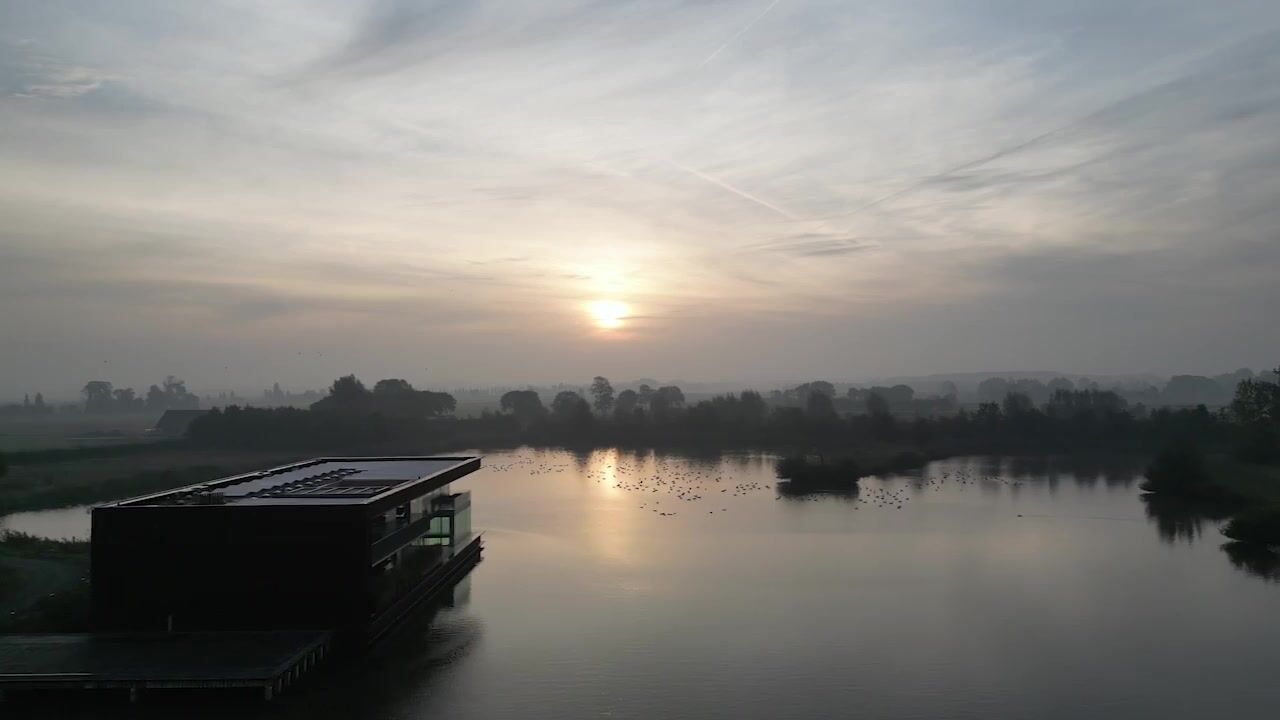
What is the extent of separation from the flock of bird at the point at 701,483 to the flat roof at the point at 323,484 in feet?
34.7

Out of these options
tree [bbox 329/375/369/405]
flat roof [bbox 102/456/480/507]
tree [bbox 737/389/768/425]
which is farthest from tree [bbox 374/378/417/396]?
flat roof [bbox 102/456/480/507]

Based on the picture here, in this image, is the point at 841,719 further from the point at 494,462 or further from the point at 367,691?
the point at 494,462

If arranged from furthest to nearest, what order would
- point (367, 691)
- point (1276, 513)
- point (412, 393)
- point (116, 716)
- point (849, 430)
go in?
point (412, 393)
point (849, 430)
point (1276, 513)
point (367, 691)
point (116, 716)

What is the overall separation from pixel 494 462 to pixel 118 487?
67.5 feet

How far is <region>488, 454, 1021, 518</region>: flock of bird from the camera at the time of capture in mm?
33794

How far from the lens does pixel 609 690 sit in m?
12.6

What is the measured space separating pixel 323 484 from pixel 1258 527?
82.5 ft

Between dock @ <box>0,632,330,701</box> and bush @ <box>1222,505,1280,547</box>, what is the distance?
24.8 m

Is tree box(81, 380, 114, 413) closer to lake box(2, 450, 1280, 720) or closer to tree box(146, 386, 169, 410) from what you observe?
tree box(146, 386, 169, 410)

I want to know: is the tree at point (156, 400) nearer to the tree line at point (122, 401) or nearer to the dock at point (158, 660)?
the tree line at point (122, 401)

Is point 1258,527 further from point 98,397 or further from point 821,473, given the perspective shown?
point 98,397

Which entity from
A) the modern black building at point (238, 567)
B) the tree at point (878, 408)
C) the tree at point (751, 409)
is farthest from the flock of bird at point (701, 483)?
the tree at point (751, 409)

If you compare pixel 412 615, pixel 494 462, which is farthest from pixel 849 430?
pixel 412 615

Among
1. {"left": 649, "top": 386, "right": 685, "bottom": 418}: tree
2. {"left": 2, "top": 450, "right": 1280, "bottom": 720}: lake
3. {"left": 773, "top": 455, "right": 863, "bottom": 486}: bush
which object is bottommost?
{"left": 2, "top": 450, "right": 1280, "bottom": 720}: lake
